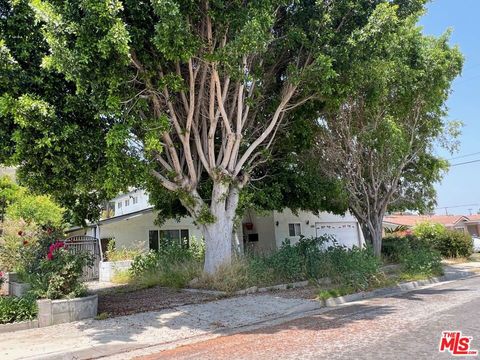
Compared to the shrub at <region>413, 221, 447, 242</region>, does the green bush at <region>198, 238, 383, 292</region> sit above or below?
below

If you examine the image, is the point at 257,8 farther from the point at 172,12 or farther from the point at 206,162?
the point at 206,162

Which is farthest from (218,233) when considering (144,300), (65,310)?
(65,310)

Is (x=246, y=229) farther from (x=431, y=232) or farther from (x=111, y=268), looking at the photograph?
(x=431, y=232)

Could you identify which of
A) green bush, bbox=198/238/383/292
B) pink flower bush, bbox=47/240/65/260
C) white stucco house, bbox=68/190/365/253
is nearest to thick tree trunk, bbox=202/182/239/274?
green bush, bbox=198/238/383/292

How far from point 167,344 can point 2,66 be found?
6.60 m

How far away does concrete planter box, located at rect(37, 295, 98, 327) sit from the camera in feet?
29.0

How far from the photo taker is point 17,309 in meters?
8.87

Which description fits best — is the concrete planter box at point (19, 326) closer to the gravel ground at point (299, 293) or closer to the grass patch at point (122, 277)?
the gravel ground at point (299, 293)

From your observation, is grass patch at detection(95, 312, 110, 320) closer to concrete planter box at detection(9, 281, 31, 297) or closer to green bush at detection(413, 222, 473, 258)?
concrete planter box at detection(9, 281, 31, 297)

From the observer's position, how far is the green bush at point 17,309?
871 centimetres

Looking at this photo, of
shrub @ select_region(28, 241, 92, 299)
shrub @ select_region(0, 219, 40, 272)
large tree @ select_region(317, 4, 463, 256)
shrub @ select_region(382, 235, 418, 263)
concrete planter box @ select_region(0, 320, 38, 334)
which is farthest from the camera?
shrub @ select_region(382, 235, 418, 263)

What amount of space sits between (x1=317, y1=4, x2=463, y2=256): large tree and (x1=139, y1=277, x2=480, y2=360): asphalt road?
253 inches
